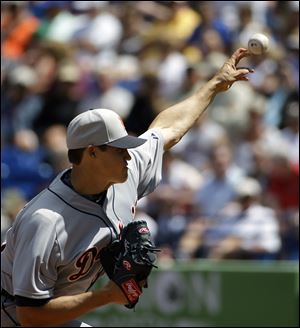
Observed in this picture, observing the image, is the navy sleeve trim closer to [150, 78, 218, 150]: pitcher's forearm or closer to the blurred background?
[150, 78, 218, 150]: pitcher's forearm

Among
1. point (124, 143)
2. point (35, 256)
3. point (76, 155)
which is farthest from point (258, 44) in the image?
point (35, 256)

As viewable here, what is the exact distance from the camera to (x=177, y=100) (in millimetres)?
11602

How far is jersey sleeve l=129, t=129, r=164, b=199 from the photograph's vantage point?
546 cm

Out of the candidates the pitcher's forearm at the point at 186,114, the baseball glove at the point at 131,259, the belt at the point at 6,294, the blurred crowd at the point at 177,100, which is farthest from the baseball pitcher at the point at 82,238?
the blurred crowd at the point at 177,100

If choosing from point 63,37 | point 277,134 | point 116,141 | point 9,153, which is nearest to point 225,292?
point 277,134

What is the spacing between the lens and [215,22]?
12.4m

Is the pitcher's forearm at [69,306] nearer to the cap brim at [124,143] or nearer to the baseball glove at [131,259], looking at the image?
the baseball glove at [131,259]

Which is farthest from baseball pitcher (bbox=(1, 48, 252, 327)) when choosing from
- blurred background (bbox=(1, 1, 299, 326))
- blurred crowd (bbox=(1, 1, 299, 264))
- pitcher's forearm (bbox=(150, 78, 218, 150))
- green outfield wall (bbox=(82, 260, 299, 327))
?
green outfield wall (bbox=(82, 260, 299, 327))

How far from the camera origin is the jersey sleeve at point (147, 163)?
546 centimetres

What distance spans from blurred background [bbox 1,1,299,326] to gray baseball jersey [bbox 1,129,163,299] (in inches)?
111

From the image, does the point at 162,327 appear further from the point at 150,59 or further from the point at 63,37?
the point at 63,37

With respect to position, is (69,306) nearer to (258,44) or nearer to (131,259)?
(131,259)

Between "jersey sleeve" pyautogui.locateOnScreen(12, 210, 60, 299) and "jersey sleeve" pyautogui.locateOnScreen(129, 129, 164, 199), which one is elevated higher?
"jersey sleeve" pyautogui.locateOnScreen(129, 129, 164, 199)

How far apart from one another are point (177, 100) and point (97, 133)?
685 centimetres
